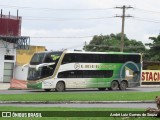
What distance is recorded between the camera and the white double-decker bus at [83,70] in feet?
124

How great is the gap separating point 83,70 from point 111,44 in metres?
63.1

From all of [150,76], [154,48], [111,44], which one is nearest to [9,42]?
[150,76]

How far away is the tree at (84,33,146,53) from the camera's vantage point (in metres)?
98.8

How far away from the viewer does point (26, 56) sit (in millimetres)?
A: 60062

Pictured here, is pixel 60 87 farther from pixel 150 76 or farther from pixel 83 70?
pixel 150 76

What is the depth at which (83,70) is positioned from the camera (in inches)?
1558

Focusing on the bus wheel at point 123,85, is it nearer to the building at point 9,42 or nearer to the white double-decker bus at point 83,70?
the white double-decker bus at point 83,70

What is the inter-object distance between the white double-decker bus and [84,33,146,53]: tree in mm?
53272

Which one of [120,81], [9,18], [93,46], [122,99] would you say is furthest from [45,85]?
[93,46]

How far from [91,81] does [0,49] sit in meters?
18.2

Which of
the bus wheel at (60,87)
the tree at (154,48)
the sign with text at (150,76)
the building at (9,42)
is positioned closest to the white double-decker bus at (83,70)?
the bus wheel at (60,87)

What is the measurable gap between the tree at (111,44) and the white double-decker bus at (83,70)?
5327cm

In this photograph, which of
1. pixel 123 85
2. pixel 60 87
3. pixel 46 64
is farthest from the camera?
pixel 123 85

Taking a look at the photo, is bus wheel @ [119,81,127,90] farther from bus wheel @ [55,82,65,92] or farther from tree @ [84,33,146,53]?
tree @ [84,33,146,53]
